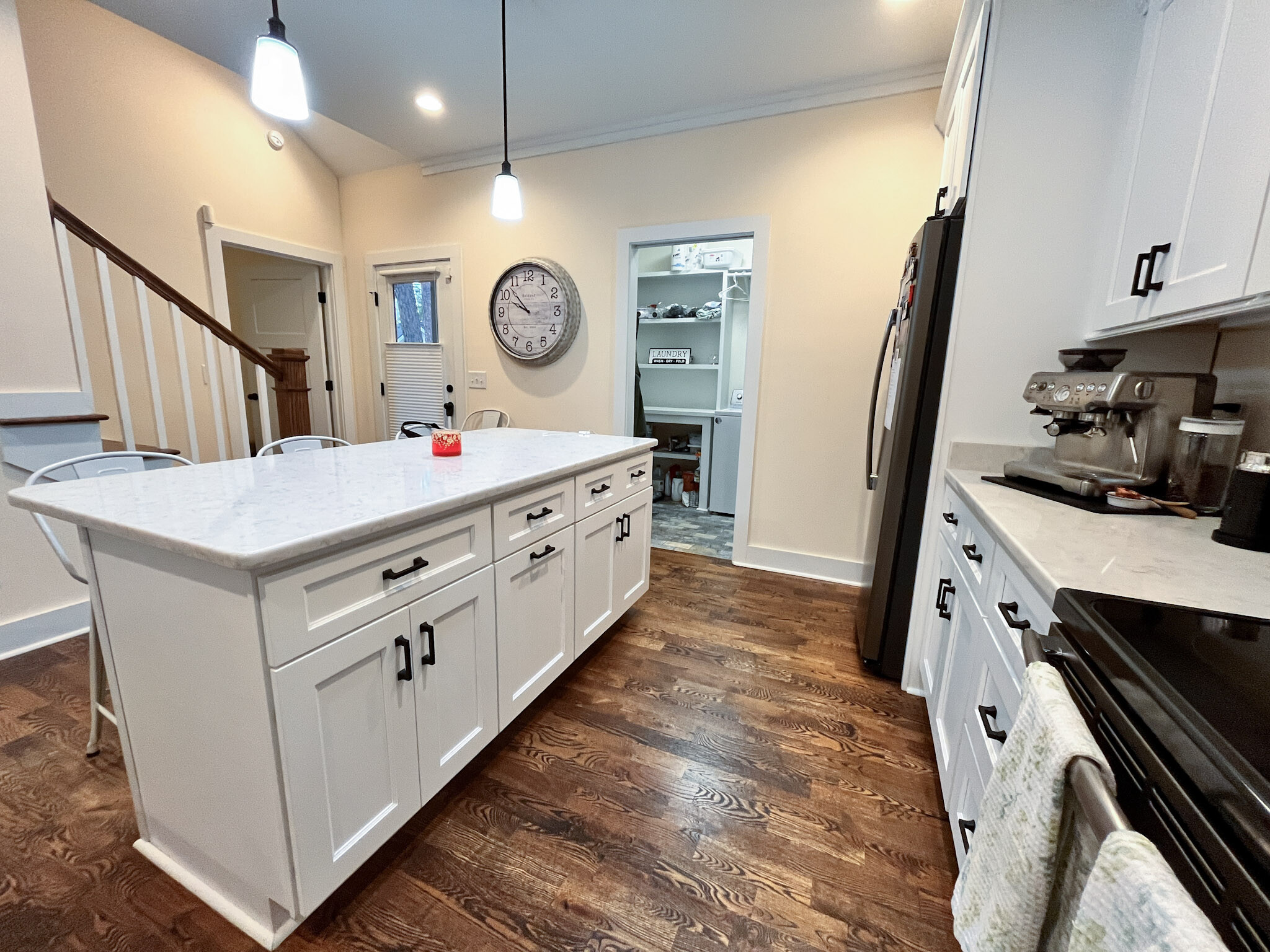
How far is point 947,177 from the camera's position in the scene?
7.09 feet

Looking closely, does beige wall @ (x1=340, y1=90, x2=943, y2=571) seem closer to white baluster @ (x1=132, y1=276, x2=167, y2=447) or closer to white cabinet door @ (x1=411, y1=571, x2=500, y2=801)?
white baluster @ (x1=132, y1=276, x2=167, y2=447)

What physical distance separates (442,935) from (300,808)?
0.45 meters

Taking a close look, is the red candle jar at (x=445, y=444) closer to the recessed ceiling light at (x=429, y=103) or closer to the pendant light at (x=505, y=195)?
the pendant light at (x=505, y=195)

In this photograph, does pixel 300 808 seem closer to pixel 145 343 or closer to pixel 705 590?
pixel 705 590

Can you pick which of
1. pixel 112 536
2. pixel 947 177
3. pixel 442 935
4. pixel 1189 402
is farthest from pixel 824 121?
pixel 442 935

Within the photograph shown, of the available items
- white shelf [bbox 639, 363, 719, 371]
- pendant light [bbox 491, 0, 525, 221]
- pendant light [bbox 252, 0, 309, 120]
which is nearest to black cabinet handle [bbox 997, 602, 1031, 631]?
pendant light [bbox 252, 0, 309, 120]

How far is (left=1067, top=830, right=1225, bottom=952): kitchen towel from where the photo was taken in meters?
0.34

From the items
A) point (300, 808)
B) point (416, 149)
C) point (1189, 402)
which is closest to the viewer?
point (300, 808)

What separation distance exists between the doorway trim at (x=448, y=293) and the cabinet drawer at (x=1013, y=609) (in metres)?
3.59

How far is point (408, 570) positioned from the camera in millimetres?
1109

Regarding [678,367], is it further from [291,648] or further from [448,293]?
[291,648]

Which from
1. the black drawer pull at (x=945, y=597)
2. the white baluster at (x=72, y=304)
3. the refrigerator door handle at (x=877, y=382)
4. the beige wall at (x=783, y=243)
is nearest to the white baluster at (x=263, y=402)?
the white baluster at (x=72, y=304)

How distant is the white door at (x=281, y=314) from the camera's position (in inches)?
165

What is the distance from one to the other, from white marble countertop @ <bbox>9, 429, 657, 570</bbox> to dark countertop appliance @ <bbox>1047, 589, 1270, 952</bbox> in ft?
3.76
